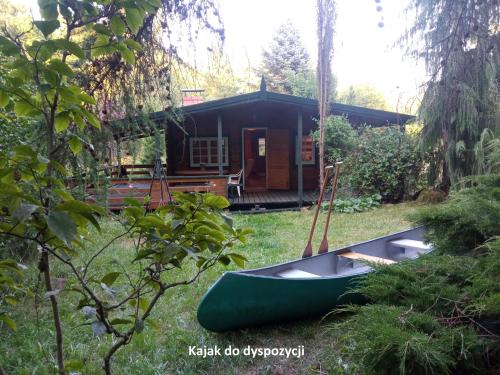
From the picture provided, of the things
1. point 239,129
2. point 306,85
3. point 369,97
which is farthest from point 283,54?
point 239,129

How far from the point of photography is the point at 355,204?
366 inches

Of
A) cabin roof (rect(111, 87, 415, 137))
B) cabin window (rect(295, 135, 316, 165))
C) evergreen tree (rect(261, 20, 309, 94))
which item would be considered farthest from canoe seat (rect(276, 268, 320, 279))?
evergreen tree (rect(261, 20, 309, 94))

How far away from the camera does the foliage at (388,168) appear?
984cm

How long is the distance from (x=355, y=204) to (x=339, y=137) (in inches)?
94.8

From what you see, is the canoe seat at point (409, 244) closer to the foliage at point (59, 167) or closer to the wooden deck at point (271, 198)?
the foliage at point (59, 167)

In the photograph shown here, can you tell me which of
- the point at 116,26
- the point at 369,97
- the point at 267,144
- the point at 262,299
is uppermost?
the point at 369,97

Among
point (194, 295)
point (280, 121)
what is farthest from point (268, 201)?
point (194, 295)

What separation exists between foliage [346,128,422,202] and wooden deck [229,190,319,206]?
1436 millimetres

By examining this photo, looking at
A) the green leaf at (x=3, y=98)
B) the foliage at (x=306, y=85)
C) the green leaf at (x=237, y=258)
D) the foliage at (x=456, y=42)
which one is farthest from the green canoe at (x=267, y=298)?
the foliage at (x=306, y=85)

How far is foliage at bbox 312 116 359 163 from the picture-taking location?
10734 mm

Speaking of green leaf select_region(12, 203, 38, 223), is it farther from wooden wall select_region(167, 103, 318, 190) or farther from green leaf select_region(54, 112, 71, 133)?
wooden wall select_region(167, 103, 318, 190)

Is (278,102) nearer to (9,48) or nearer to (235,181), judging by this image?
(235,181)

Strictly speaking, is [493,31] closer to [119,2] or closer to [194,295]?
[119,2]

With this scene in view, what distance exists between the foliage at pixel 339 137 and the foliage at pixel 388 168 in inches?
19.9
